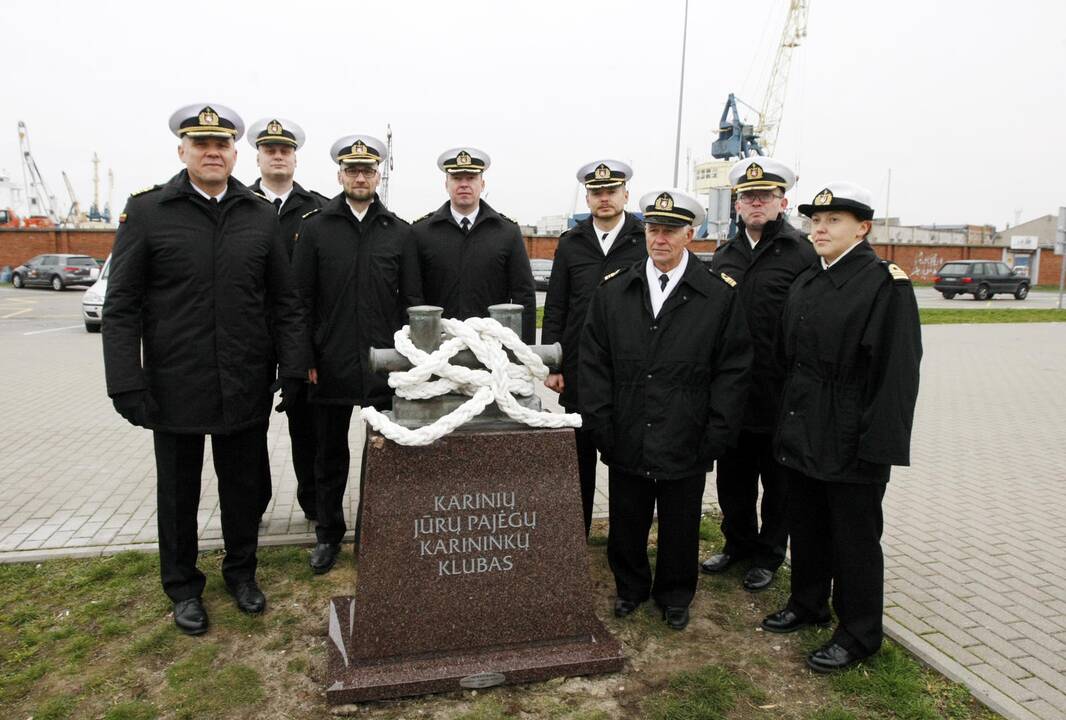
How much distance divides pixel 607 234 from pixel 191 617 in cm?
275

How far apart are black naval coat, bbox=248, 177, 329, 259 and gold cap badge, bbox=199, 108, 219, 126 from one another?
1075mm

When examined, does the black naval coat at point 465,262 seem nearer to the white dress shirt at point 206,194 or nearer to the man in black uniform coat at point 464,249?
the man in black uniform coat at point 464,249

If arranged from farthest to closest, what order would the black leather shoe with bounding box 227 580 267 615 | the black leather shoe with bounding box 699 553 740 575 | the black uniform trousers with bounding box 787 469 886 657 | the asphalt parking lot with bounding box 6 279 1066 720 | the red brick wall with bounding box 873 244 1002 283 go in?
the red brick wall with bounding box 873 244 1002 283 → the black leather shoe with bounding box 699 553 740 575 → the black leather shoe with bounding box 227 580 267 615 → the asphalt parking lot with bounding box 6 279 1066 720 → the black uniform trousers with bounding box 787 469 886 657

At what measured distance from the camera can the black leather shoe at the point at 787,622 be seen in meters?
3.50

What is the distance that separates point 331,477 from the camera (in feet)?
13.8

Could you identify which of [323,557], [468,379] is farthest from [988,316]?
[468,379]

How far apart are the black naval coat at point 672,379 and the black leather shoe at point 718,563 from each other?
0.90 metres

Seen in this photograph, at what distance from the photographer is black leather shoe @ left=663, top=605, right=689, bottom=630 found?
352 cm

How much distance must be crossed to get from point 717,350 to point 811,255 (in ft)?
2.68

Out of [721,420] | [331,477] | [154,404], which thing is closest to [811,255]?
[721,420]

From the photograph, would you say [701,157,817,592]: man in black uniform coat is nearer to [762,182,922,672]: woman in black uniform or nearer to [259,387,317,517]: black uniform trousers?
[762,182,922,672]: woman in black uniform

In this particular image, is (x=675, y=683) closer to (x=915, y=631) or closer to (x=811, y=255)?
(x=915, y=631)

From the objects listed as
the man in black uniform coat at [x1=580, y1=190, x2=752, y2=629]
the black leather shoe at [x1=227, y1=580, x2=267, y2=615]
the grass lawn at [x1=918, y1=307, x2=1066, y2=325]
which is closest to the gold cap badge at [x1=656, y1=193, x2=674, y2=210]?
the man in black uniform coat at [x1=580, y1=190, x2=752, y2=629]

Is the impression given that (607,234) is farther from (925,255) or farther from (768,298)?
(925,255)
